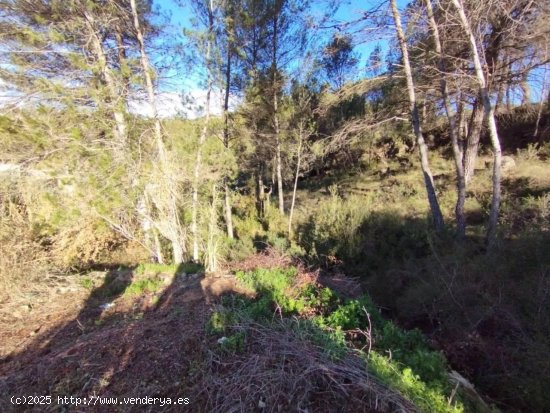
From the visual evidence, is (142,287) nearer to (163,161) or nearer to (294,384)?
(163,161)

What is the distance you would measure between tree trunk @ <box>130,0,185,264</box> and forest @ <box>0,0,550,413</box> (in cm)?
5

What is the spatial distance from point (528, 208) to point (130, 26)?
10444 millimetres

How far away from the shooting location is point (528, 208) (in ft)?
22.8

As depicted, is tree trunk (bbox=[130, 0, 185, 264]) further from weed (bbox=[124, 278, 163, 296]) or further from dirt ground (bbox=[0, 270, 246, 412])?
dirt ground (bbox=[0, 270, 246, 412])

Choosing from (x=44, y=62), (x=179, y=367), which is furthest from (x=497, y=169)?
(x=44, y=62)

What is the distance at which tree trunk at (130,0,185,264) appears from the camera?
7.19 meters

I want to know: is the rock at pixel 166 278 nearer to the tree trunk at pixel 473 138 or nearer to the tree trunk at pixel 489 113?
the tree trunk at pixel 489 113

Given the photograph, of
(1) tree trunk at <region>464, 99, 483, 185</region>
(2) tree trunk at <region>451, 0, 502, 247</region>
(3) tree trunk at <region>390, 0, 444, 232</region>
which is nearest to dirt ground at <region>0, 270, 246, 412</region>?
(2) tree trunk at <region>451, 0, 502, 247</region>

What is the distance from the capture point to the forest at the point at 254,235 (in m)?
2.73

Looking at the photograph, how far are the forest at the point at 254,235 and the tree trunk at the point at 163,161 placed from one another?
48 mm

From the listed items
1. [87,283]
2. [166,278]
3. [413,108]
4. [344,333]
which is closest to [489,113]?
[413,108]

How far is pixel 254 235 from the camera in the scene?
494 inches

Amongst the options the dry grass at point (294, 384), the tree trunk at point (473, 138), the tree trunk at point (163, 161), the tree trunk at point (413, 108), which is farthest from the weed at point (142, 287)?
the tree trunk at point (473, 138)

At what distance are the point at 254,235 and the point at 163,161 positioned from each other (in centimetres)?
603
